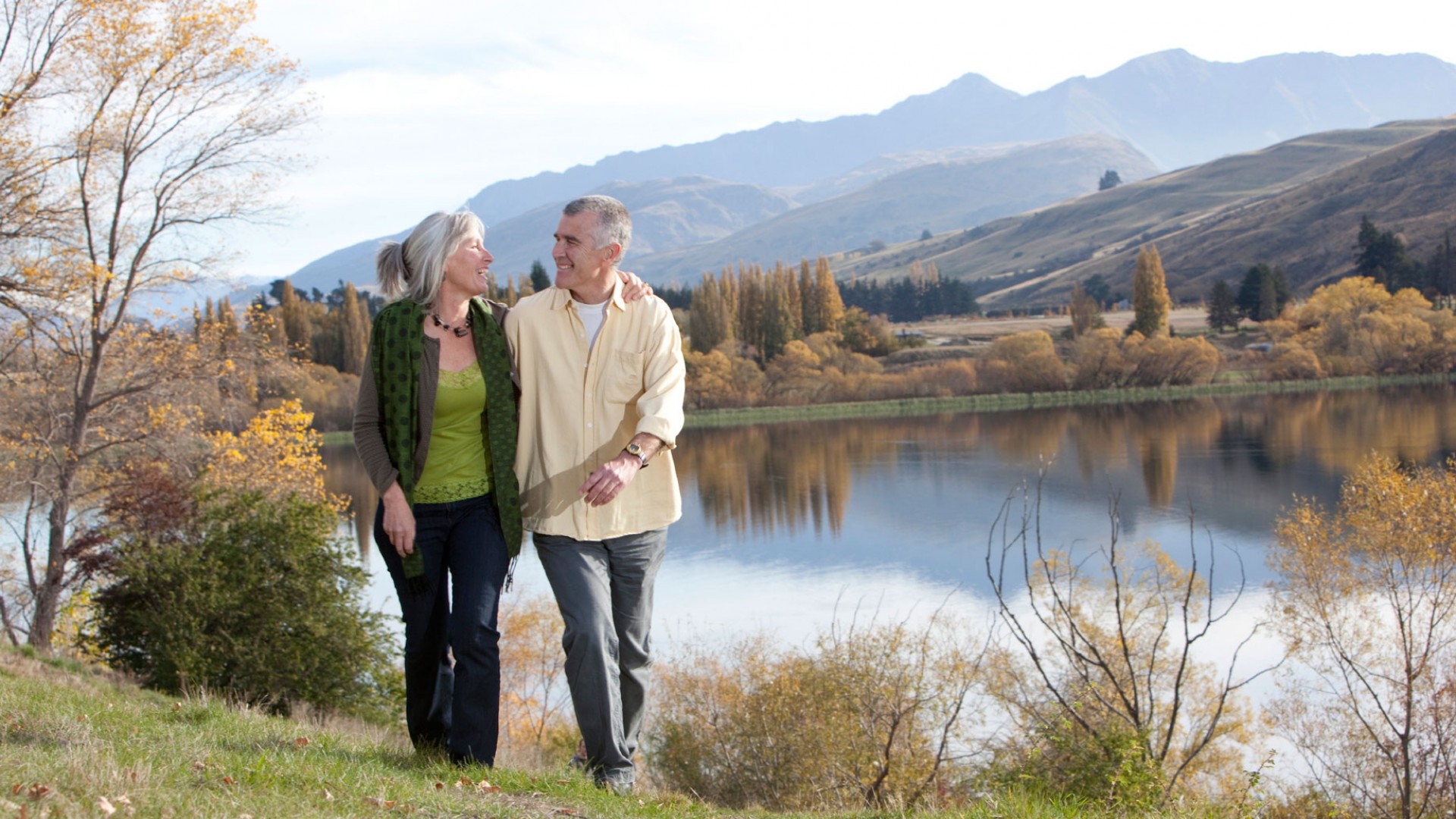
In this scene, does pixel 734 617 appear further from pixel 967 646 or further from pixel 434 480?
pixel 434 480

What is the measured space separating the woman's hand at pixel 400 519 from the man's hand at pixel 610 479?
0.64 metres

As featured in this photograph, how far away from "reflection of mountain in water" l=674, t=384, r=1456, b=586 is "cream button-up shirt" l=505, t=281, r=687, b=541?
76.8 ft

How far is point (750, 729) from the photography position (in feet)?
66.3

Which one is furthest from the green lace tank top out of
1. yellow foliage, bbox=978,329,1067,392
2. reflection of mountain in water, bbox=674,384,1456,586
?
yellow foliage, bbox=978,329,1067,392

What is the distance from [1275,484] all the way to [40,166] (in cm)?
3893

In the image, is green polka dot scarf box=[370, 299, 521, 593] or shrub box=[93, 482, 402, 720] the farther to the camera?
shrub box=[93, 482, 402, 720]

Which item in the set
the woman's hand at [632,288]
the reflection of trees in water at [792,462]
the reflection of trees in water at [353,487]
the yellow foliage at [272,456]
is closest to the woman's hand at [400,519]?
the woman's hand at [632,288]

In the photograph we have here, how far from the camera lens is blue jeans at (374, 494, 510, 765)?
4297mm

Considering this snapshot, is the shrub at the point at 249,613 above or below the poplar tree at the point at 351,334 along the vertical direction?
below

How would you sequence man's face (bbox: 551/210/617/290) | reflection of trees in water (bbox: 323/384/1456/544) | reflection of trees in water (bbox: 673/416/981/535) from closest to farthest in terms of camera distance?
man's face (bbox: 551/210/617/290) < reflection of trees in water (bbox: 673/416/981/535) < reflection of trees in water (bbox: 323/384/1456/544)

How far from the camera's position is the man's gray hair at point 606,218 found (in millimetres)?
4480

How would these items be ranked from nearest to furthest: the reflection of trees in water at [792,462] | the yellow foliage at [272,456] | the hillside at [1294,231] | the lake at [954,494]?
the yellow foliage at [272,456], the lake at [954,494], the reflection of trees in water at [792,462], the hillside at [1294,231]

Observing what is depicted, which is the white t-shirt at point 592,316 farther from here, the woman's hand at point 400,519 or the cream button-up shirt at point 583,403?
the woman's hand at point 400,519

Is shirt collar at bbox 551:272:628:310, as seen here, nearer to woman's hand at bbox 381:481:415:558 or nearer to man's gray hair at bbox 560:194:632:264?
man's gray hair at bbox 560:194:632:264
